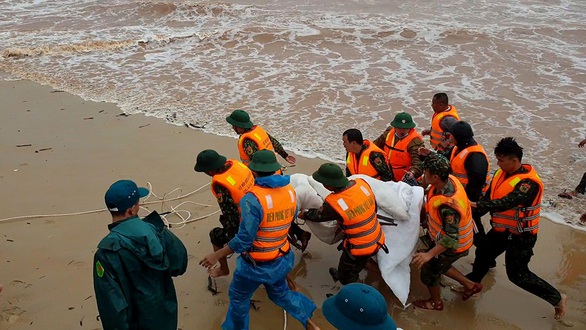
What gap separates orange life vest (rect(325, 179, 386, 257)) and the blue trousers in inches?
26.6

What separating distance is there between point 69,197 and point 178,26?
520 inches

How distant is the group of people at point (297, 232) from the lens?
9.86 feet

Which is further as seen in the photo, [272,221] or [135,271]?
[272,221]

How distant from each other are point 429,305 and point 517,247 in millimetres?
961

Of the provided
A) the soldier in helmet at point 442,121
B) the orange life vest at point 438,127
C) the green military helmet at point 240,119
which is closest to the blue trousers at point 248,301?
the green military helmet at point 240,119

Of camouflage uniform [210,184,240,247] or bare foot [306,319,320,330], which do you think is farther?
camouflage uniform [210,184,240,247]

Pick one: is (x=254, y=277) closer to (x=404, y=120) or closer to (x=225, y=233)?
(x=225, y=233)

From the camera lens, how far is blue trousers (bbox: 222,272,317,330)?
397cm

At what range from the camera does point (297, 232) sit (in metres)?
5.10

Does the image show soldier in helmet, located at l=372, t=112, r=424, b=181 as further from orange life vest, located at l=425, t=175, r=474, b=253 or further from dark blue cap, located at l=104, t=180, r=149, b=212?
dark blue cap, located at l=104, t=180, r=149, b=212

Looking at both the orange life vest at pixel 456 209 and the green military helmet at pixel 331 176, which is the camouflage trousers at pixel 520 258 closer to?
the orange life vest at pixel 456 209

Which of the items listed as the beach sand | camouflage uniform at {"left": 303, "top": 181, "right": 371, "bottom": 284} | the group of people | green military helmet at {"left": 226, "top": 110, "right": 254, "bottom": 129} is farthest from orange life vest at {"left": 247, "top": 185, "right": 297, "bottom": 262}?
green military helmet at {"left": 226, "top": 110, "right": 254, "bottom": 129}

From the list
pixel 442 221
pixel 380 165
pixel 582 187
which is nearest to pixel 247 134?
pixel 380 165

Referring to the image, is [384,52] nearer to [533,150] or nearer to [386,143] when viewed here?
[533,150]
